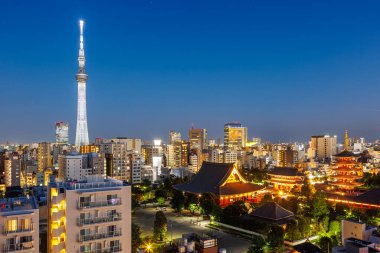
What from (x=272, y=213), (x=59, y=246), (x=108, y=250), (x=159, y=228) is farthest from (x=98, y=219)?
(x=272, y=213)

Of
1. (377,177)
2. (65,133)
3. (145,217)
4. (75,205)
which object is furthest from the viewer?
(65,133)

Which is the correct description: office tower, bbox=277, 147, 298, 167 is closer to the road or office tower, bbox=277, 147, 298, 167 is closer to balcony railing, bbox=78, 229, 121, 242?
the road

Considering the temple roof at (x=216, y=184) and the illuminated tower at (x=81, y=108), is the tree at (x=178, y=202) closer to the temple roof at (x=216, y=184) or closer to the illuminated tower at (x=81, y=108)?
the temple roof at (x=216, y=184)

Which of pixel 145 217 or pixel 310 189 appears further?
pixel 310 189

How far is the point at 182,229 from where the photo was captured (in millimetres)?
22906

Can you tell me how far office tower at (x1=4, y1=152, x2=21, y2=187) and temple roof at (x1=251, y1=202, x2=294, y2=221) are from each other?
1305 inches

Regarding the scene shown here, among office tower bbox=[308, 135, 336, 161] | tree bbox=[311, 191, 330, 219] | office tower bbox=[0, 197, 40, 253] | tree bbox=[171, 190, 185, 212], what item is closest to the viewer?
office tower bbox=[0, 197, 40, 253]

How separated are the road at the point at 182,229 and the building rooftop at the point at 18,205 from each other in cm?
912

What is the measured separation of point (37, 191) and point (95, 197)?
22232 millimetres

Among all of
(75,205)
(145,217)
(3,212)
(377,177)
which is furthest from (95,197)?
(377,177)

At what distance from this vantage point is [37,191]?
32531mm

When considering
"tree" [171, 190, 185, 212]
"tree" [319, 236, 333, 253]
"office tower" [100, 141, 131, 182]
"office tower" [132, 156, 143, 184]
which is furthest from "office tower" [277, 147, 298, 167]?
"tree" [319, 236, 333, 253]

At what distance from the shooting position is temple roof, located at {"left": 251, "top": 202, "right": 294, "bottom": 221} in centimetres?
2190

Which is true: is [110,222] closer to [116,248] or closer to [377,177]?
[116,248]
